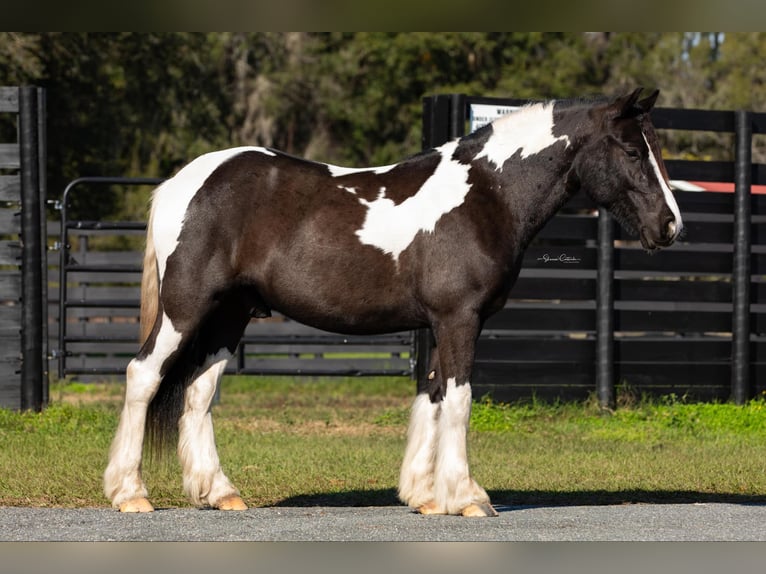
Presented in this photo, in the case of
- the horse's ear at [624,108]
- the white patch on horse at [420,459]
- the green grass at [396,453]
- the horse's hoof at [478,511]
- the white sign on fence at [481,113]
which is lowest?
the green grass at [396,453]

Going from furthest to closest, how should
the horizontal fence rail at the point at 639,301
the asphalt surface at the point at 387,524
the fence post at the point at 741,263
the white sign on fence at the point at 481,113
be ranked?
the fence post at the point at 741,263 → the horizontal fence rail at the point at 639,301 → the white sign on fence at the point at 481,113 → the asphalt surface at the point at 387,524

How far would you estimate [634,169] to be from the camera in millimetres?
7074

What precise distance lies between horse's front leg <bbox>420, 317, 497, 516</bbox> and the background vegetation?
18.1m

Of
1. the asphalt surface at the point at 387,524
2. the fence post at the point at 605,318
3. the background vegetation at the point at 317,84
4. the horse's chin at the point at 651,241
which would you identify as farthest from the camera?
the background vegetation at the point at 317,84

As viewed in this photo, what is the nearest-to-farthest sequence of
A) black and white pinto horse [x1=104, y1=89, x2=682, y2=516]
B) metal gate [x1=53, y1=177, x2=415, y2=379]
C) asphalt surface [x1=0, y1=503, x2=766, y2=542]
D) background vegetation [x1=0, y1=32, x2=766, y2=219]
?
asphalt surface [x1=0, y1=503, x2=766, y2=542] → black and white pinto horse [x1=104, y1=89, x2=682, y2=516] → metal gate [x1=53, y1=177, x2=415, y2=379] → background vegetation [x1=0, y1=32, x2=766, y2=219]

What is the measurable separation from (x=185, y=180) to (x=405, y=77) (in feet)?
73.4

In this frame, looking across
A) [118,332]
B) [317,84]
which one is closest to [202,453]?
[118,332]

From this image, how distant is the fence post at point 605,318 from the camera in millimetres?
11977

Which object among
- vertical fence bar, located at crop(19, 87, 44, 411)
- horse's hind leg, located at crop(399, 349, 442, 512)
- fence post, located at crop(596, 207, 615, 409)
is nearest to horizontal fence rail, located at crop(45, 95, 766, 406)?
fence post, located at crop(596, 207, 615, 409)

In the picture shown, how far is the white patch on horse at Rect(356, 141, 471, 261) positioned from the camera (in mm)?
7016

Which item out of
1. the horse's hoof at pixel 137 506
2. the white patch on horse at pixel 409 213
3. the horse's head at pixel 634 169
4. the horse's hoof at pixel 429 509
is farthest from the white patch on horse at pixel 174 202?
the horse's head at pixel 634 169

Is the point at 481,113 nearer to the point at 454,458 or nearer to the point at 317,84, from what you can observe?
the point at 454,458

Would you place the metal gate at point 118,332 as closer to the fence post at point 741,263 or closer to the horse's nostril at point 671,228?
the fence post at point 741,263

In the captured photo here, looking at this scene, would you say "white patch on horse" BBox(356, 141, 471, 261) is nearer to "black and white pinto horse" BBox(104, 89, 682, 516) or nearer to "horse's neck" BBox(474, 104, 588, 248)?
"black and white pinto horse" BBox(104, 89, 682, 516)
